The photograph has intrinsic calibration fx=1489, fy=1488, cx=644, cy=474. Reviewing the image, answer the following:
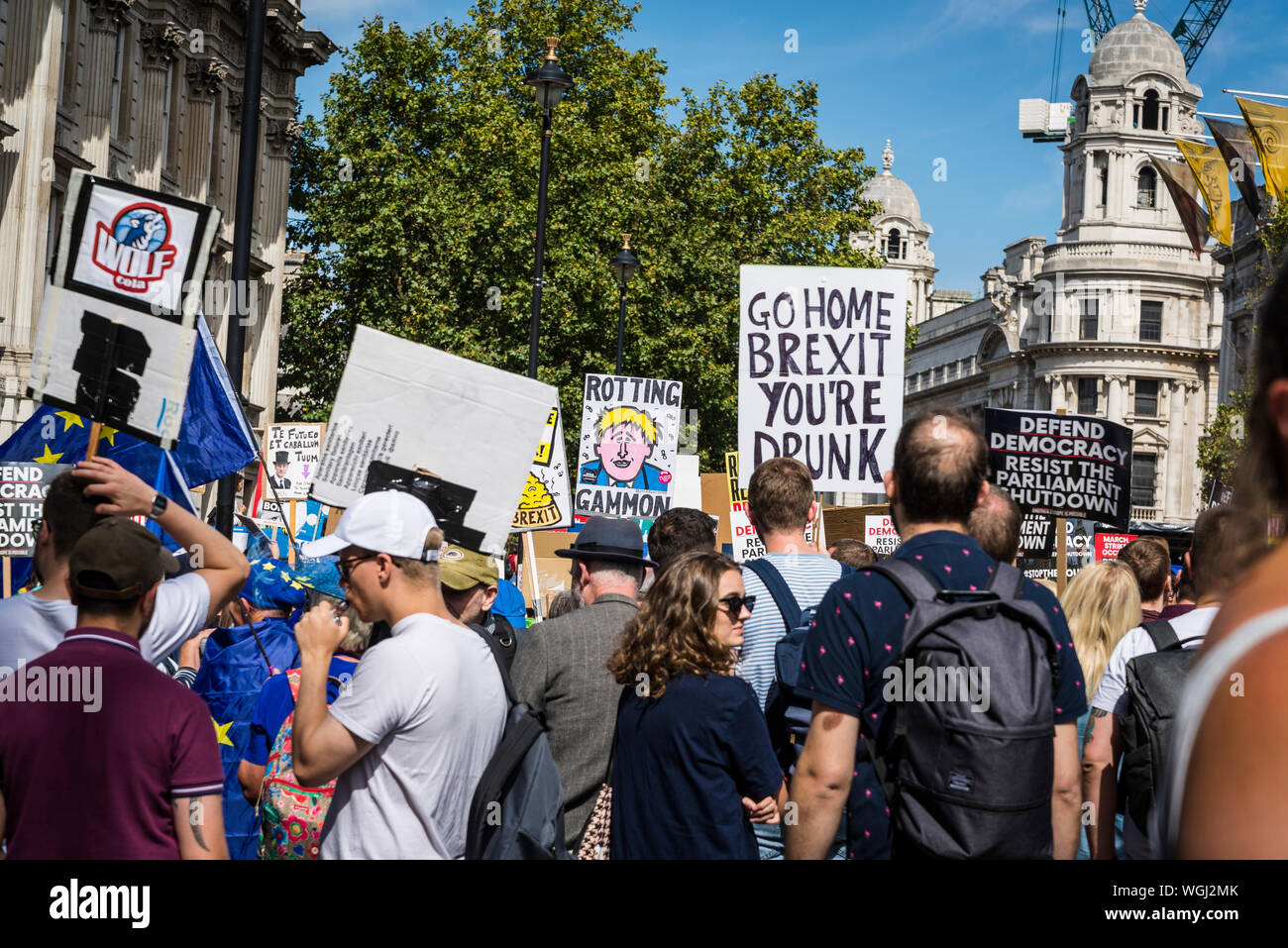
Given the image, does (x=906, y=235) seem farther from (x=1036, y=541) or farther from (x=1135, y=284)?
(x=1036, y=541)

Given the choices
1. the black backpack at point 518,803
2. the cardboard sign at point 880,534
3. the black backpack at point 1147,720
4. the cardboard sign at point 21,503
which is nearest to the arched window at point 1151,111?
the cardboard sign at point 880,534

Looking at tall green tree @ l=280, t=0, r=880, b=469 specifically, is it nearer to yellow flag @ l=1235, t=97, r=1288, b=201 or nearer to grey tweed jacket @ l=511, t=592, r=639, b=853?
yellow flag @ l=1235, t=97, r=1288, b=201

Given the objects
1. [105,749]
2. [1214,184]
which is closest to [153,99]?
[1214,184]

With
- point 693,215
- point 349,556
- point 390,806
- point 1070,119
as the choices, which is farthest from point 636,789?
point 1070,119

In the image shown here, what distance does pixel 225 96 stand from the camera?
31.6 meters

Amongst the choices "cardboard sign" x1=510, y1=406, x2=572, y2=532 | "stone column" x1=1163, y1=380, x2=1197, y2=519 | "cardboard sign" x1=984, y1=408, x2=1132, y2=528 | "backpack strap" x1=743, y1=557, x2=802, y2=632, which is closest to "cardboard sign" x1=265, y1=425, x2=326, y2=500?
"cardboard sign" x1=510, y1=406, x2=572, y2=532

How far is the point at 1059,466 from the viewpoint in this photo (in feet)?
34.5

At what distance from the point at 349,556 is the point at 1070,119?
94958mm

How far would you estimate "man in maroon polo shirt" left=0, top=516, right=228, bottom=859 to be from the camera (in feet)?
10.7

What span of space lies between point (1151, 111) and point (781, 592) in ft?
297

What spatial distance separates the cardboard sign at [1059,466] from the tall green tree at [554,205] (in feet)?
81.7

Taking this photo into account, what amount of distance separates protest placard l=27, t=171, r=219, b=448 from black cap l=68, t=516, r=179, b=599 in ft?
5.90

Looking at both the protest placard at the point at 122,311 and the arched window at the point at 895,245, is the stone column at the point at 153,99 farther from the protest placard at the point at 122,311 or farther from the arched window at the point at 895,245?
the arched window at the point at 895,245

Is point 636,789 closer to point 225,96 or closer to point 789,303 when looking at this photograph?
point 789,303
